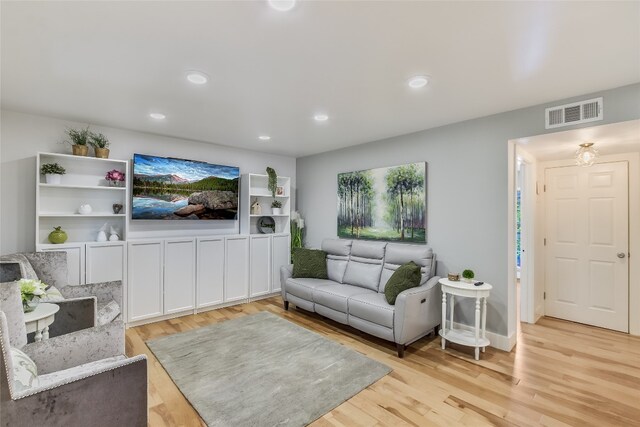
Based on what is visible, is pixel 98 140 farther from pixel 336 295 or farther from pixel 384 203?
pixel 384 203

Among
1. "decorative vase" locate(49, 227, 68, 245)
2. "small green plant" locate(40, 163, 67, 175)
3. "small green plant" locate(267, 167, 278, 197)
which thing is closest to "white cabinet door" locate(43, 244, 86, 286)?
"decorative vase" locate(49, 227, 68, 245)

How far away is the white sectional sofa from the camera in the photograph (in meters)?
2.91

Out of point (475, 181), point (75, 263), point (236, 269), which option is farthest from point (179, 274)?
point (475, 181)

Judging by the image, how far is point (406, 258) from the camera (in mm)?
3533

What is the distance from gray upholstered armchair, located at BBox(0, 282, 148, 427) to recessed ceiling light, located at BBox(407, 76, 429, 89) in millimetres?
2576

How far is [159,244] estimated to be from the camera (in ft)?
12.5

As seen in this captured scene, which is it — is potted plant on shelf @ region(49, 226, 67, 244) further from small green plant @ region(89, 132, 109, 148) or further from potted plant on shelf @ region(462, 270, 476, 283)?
potted plant on shelf @ region(462, 270, 476, 283)

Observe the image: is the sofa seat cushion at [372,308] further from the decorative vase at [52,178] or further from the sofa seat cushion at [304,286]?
the decorative vase at [52,178]

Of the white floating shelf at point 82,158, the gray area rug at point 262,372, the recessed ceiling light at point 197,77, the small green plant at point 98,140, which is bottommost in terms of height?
the gray area rug at point 262,372

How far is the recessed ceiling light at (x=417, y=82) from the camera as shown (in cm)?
230

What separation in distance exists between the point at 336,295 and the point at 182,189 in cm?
260

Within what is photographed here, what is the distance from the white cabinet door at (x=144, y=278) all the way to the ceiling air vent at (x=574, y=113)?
14.8 ft

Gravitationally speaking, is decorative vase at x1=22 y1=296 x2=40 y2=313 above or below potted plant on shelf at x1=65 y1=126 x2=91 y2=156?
below

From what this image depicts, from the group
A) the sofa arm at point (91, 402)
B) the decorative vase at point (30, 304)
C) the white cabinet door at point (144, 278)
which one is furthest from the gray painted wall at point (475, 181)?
the decorative vase at point (30, 304)
